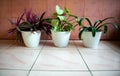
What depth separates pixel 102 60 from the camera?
1.16m

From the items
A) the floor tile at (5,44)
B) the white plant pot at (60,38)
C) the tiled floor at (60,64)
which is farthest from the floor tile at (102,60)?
the floor tile at (5,44)

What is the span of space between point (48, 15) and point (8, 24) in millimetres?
561

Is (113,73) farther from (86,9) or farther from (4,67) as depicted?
(86,9)

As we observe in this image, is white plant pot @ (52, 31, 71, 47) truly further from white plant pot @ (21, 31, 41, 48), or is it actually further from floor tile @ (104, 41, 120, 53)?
floor tile @ (104, 41, 120, 53)

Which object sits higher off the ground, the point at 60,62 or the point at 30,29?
the point at 30,29

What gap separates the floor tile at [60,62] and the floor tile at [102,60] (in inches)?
2.6

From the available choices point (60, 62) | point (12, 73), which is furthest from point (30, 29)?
point (12, 73)

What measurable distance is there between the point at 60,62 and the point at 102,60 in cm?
35

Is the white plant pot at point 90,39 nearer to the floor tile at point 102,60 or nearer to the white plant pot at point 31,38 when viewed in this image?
the floor tile at point 102,60

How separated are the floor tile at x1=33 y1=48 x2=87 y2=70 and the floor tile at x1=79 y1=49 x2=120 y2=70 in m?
0.07

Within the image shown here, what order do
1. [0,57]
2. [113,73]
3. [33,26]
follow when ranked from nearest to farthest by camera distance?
[113,73]
[0,57]
[33,26]

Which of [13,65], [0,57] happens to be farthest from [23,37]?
→ [13,65]

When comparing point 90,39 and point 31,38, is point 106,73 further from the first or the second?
point 31,38

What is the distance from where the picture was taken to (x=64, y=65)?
3.43ft
